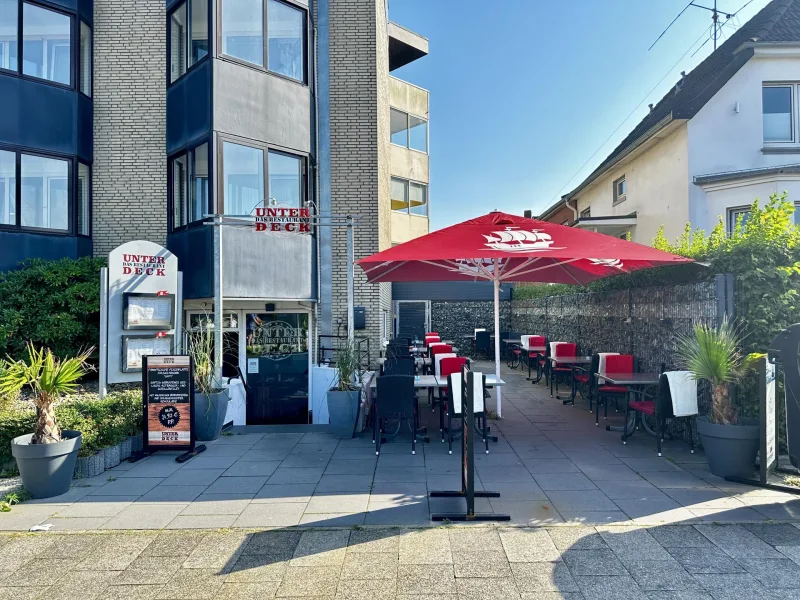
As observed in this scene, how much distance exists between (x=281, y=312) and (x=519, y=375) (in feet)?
23.6

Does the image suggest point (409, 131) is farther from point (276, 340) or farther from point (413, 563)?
point (413, 563)

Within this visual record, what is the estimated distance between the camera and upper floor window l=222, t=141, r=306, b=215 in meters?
9.49

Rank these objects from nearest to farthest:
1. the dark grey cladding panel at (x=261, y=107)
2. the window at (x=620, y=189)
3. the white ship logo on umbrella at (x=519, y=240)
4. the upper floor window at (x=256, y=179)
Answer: the white ship logo on umbrella at (x=519, y=240)
the dark grey cladding panel at (x=261, y=107)
the upper floor window at (x=256, y=179)
the window at (x=620, y=189)

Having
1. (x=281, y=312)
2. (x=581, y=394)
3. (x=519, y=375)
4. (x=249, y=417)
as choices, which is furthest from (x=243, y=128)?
(x=519, y=375)

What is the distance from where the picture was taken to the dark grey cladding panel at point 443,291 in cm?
1973

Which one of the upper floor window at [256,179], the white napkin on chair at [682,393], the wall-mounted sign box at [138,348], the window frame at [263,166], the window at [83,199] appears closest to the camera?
the white napkin on chair at [682,393]

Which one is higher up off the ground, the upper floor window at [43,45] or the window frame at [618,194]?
the upper floor window at [43,45]

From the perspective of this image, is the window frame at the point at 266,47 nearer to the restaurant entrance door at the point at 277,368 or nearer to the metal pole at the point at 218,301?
the metal pole at the point at 218,301

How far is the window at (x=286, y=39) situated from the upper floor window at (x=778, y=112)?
1056 centimetres

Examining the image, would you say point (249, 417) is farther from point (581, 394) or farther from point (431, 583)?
point (431, 583)

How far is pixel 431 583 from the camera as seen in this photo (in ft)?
11.6

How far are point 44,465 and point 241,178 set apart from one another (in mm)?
Answer: 5923

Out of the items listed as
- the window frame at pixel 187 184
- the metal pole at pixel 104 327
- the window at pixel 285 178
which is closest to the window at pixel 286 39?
the window at pixel 285 178

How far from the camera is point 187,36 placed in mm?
10141
